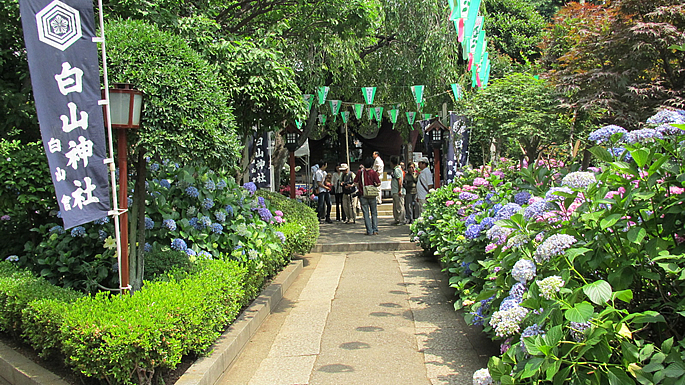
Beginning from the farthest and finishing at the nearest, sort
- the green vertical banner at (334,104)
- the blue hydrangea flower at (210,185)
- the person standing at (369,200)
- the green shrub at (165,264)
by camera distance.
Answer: the green vertical banner at (334,104)
the person standing at (369,200)
the blue hydrangea flower at (210,185)
the green shrub at (165,264)

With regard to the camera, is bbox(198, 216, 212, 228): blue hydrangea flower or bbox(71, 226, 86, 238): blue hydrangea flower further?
bbox(198, 216, 212, 228): blue hydrangea flower

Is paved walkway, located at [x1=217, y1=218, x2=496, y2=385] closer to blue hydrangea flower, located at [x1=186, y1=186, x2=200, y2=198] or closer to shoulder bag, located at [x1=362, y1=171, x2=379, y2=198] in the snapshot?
blue hydrangea flower, located at [x1=186, y1=186, x2=200, y2=198]

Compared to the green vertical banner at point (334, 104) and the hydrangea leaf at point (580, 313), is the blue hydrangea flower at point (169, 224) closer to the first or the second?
the hydrangea leaf at point (580, 313)

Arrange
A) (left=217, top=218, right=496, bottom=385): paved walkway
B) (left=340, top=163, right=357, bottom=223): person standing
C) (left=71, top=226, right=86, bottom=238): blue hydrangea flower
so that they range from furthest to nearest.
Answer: (left=340, top=163, right=357, bottom=223): person standing < (left=71, top=226, right=86, bottom=238): blue hydrangea flower < (left=217, top=218, right=496, bottom=385): paved walkway

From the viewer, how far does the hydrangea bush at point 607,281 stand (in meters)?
2.45

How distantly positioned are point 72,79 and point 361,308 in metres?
4.14

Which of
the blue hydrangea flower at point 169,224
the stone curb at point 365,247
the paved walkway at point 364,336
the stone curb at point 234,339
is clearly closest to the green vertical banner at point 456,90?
the stone curb at point 365,247

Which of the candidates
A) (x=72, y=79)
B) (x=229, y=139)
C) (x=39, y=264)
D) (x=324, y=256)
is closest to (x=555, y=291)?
(x=229, y=139)

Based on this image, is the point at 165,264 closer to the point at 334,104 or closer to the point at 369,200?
the point at 369,200

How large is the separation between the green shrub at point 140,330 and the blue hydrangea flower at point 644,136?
3.29 metres

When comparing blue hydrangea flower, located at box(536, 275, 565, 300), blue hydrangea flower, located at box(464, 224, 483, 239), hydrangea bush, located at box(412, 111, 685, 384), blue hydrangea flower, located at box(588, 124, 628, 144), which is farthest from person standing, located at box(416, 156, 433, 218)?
blue hydrangea flower, located at box(536, 275, 565, 300)

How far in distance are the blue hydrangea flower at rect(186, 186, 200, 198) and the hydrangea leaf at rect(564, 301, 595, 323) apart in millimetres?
4833

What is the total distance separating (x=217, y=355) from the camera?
177 inches

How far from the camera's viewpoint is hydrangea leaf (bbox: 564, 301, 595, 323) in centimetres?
238
